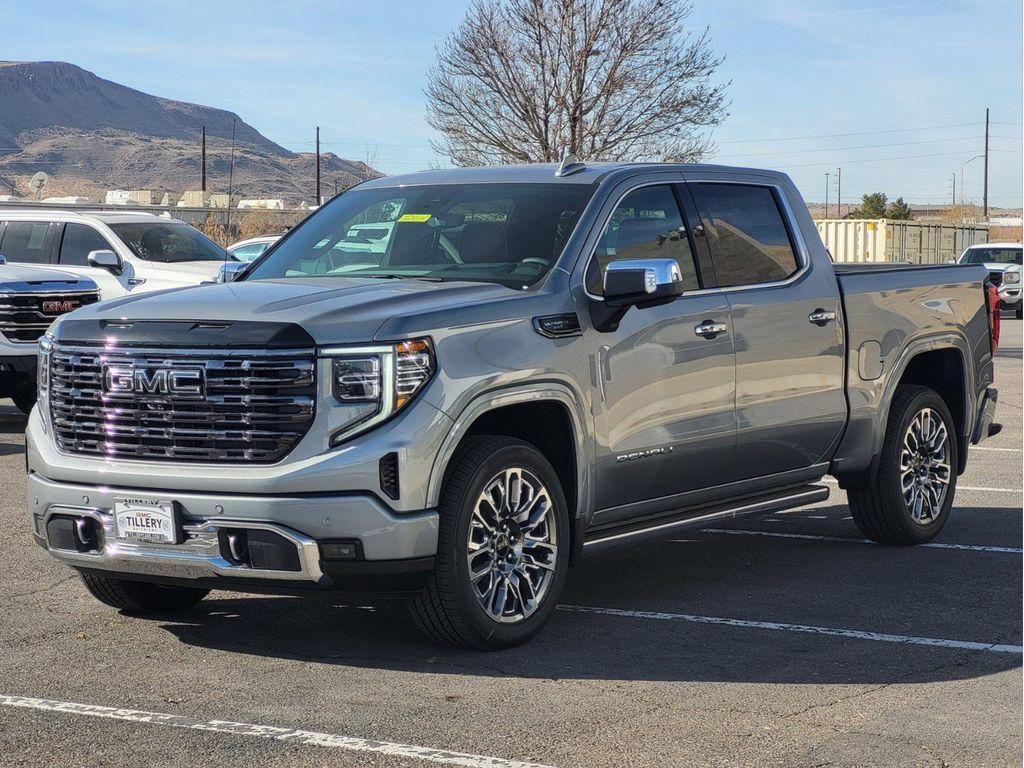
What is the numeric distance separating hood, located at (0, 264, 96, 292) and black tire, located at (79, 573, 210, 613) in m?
8.18

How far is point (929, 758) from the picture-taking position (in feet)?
15.4

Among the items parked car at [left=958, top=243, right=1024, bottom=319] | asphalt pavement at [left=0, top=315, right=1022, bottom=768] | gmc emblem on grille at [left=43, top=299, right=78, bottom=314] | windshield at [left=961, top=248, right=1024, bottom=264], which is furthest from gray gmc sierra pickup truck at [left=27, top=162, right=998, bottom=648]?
windshield at [left=961, top=248, right=1024, bottom=264]

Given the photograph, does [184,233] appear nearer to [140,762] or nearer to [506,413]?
[506,413]

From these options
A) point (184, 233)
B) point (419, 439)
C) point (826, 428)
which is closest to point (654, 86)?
point (184, 233)

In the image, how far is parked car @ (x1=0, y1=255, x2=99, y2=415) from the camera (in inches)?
553

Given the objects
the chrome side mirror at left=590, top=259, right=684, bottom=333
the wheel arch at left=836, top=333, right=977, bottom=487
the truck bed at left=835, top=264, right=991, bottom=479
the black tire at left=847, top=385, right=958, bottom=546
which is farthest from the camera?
the wheel arch at left=836, top=333, right=977, bottom=487

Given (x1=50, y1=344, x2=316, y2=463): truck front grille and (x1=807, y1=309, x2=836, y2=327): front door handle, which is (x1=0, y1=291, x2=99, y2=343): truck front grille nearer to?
(x1=50, y1=344, x2=316, y2=463): truck front grille

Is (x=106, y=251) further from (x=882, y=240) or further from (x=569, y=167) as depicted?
(x=882, y=240)

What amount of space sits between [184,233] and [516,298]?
13.2 m

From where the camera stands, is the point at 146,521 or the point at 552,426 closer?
the point at 146,521

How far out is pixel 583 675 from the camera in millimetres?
5711

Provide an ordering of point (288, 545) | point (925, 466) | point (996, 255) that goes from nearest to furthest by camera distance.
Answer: point (288, 545) < point (925, 466) < point (996, 255)

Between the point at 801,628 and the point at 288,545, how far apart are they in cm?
232

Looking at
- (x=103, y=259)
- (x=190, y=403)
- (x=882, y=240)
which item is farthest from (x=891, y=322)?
(x=882, y=240)
